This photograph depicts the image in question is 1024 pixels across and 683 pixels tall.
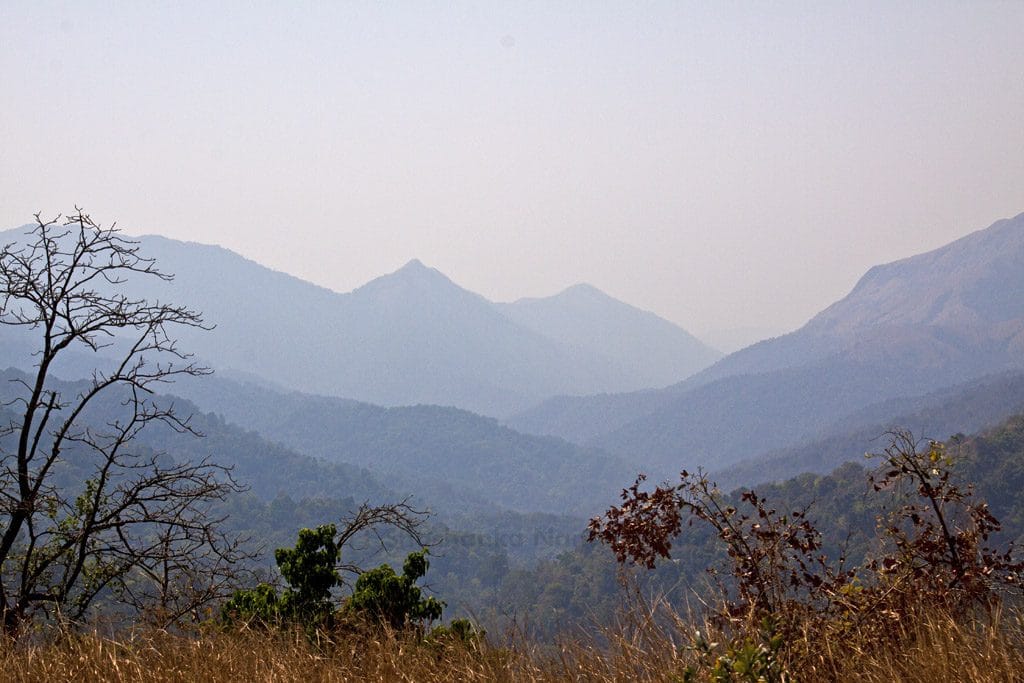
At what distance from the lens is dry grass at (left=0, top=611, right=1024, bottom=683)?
3668 millimetres

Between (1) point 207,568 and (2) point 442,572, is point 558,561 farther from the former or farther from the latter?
(1) point 207,568

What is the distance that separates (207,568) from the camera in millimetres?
10539

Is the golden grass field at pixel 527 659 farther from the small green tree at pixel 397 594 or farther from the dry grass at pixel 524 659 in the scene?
the small green tree at pixel 397 594

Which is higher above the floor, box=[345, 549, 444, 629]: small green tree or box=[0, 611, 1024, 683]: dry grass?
box=[0, 611, 1024, 683]: dry grass

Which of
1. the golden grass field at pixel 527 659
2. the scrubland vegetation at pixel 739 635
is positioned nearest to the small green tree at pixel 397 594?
the scrubland vegetation at pixel 739 635

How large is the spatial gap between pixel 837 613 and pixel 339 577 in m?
7.75

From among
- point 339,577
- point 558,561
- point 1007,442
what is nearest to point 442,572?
point 558,561

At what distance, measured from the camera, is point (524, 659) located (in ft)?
14.5

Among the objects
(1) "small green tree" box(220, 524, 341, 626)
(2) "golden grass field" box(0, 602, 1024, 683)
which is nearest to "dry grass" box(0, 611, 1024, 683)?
(2) "golden grass field" box(0, 602, 1024, 683)

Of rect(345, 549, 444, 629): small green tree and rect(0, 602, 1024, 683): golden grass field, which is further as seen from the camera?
rect(345, 549, 444, 629): small green tree

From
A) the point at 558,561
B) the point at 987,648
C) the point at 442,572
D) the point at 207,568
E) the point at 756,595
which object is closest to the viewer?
the point at 987,648

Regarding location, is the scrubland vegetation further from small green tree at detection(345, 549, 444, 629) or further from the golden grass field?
small green tree at detection(345, 549, 444, 629)

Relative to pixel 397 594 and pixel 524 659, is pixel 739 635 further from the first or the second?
pixel 397 594

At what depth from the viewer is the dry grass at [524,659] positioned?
3668 millimetres
